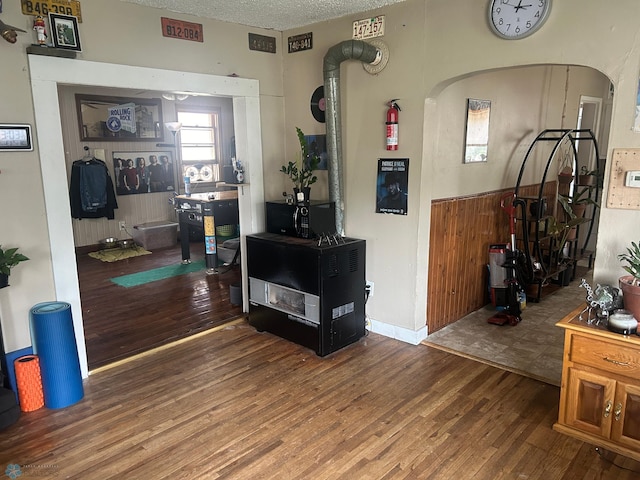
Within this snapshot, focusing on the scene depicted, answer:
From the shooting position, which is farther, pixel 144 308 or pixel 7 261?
pixel 144 308

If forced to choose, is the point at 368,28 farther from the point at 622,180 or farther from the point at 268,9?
the point at 622,180

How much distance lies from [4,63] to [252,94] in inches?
74.8

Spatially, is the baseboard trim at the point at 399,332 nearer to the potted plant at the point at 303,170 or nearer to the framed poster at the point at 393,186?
the framed poster at the point at 393,186

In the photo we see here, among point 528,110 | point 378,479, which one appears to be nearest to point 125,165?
point 528,110

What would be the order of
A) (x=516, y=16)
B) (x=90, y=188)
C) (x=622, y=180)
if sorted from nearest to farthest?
(x=622, y=180), (x=516, y=16), (x=90, y=188)

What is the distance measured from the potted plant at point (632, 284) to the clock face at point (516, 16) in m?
1.43

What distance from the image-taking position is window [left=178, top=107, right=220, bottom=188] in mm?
8258

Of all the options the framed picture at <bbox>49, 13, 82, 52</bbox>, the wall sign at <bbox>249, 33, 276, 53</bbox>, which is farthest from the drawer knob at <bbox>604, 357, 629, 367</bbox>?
the framed picture at <bbox>49, 13, 82, 52</bbox>

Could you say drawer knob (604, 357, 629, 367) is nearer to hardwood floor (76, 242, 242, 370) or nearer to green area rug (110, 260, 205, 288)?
hardwood floor (76, 242, 242, 370)

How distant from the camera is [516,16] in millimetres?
2934

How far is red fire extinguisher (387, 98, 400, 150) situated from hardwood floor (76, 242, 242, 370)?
2.22 m

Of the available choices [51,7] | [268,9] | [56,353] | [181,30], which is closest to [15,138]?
[51,7]

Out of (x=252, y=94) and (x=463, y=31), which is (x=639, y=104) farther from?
(x=252, y=94)

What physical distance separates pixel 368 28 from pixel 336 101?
610 millimetres
